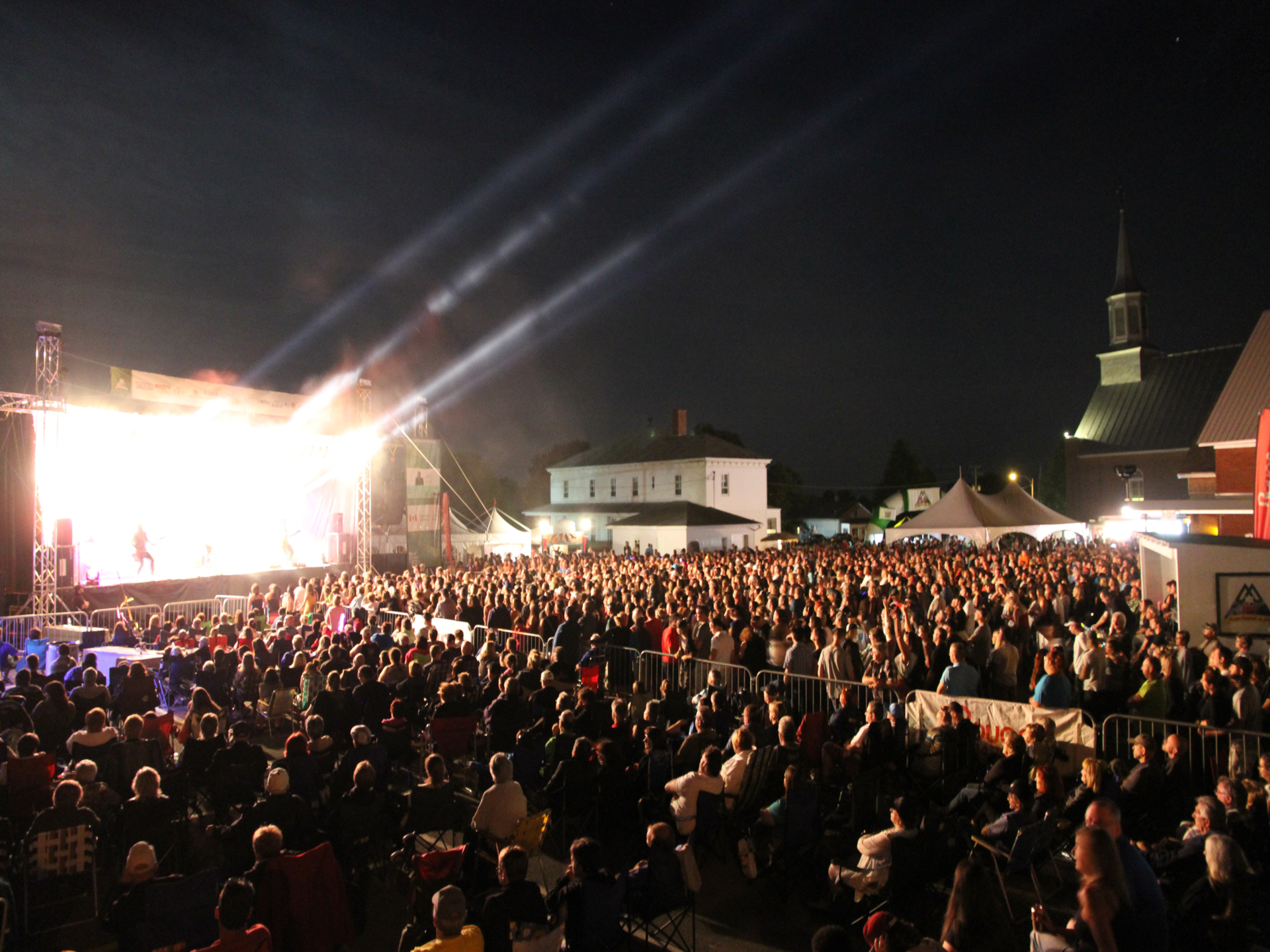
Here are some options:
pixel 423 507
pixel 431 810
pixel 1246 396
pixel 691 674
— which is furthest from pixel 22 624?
pixel 1246 396

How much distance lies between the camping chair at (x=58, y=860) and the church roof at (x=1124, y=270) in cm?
6618

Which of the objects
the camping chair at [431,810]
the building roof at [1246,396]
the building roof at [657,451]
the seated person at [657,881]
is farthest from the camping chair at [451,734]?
the building roof at [657,451]

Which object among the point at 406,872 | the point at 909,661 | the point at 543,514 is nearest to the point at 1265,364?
the point at 909,661

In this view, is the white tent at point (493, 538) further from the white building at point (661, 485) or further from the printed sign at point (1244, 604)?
the printed sign at point (1244, 604)

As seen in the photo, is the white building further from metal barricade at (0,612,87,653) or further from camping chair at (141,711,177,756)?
camping chair at (141,711,177,756)

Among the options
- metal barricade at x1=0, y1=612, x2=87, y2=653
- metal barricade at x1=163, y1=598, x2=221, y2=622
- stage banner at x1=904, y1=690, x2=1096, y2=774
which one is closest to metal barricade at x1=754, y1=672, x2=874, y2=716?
stage banner at x1=904, y1=690, x2=1096, y2=774

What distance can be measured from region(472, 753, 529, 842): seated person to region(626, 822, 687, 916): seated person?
3.29ft

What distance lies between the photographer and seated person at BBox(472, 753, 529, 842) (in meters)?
5.04

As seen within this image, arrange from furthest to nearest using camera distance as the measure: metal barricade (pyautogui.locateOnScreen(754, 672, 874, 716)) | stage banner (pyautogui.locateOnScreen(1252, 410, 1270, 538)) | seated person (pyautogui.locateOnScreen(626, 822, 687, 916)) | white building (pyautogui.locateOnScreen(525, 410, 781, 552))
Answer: white building (pyautogui.locateOnScreen(525, 410, 781, 552))
stage banner (pyautogui.locateOnScreen(1252, 410, 1270, 538))
metal barricade (pyautogui.locateOnScreen(754, 672, 874, 716))
seated person (pyautogui.locateOnScreen(626, 822, 687, 916))

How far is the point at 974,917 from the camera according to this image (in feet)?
10.8

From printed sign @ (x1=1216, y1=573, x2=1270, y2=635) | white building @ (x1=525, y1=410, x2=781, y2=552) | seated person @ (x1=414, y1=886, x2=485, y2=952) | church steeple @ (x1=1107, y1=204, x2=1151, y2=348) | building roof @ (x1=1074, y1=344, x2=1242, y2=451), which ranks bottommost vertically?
seated person @ (x1=414, y1=886, x2=485, y2=952)

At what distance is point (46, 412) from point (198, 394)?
4196 mm

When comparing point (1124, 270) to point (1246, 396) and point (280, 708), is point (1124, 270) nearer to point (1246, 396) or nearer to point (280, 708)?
point (1246, 396)

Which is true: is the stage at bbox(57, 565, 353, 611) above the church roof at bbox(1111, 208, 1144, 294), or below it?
below
